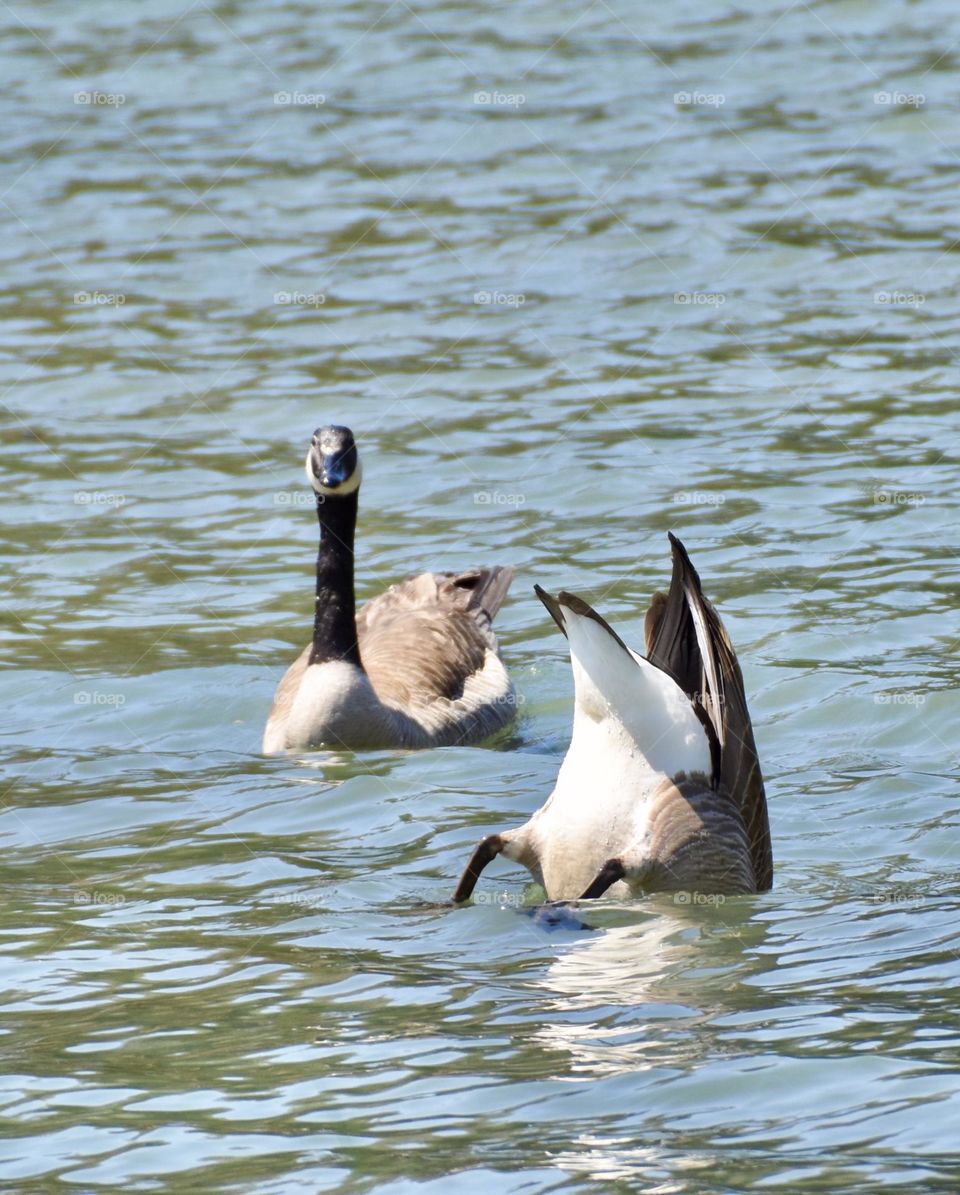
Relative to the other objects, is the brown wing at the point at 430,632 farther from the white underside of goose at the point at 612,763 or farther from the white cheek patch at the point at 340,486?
the white underside of goose at the point at 612,763

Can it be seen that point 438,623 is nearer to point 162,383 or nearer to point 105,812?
point 105,812

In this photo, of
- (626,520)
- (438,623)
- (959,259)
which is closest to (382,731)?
(438,623)

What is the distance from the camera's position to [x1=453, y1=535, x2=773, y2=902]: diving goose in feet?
23.3

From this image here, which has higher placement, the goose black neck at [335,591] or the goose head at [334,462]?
the goose head at [334,462]

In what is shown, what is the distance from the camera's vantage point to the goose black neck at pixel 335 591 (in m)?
10.2

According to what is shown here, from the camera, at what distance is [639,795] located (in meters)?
7.23

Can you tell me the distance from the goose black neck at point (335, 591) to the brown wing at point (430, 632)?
1.44 ft

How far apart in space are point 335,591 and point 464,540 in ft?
7.88

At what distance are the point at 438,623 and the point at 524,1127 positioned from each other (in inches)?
246

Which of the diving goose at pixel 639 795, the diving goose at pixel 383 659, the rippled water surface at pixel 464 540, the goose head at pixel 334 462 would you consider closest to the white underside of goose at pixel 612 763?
the diving goose at pixel 639 795

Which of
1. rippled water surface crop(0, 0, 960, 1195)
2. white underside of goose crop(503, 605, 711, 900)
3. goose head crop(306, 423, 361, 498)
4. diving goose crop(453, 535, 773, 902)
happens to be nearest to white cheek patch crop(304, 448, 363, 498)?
goose head crop(306, 423, 361, 498)

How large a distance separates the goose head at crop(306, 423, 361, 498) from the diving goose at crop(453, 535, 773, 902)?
10.4 feet

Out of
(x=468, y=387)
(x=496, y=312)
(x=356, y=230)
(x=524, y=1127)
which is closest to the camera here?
(x=524, y=1127)

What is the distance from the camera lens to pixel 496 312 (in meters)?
15.9
